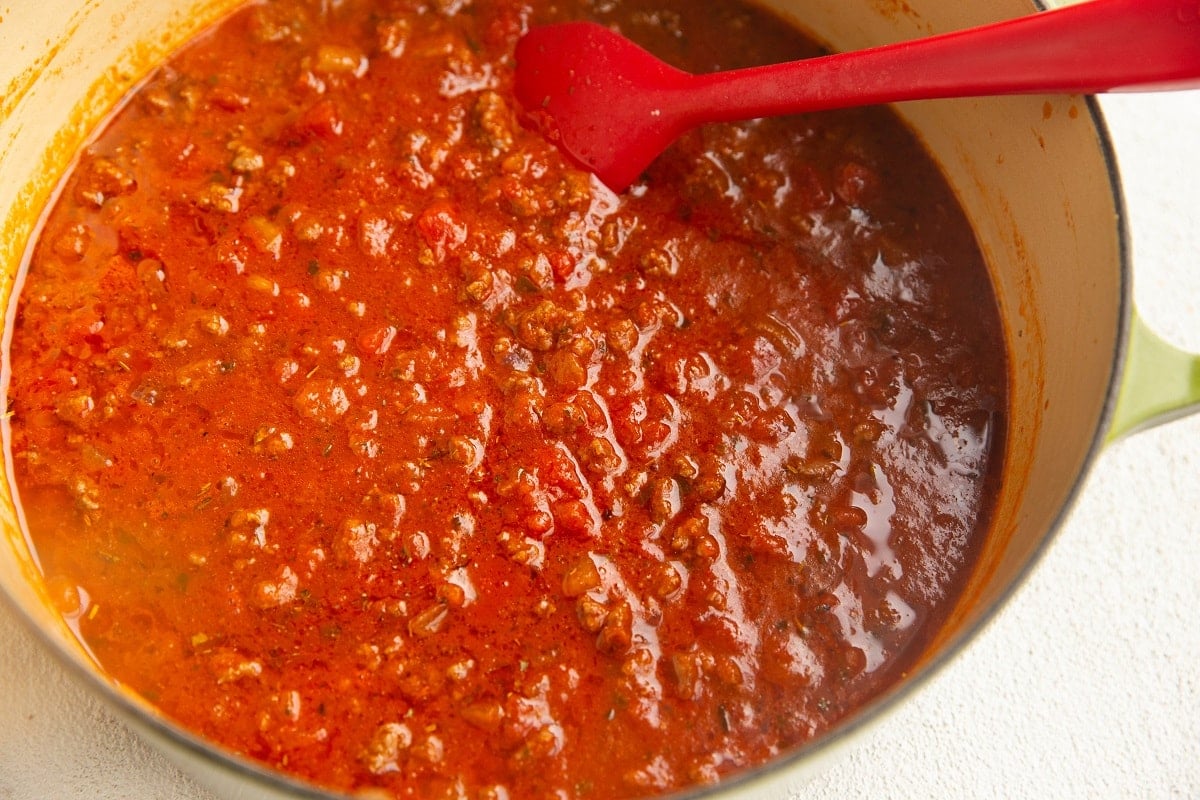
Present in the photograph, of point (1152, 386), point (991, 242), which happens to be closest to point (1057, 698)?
point (1152, 386)

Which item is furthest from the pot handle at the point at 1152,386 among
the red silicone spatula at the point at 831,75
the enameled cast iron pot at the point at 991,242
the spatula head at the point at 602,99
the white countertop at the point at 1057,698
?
the spatula head at the point at 602,99

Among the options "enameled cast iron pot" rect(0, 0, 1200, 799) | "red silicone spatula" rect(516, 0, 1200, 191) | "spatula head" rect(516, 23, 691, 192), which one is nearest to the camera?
"enameled cast iron pot" rect(0, 0, 1200, 799)

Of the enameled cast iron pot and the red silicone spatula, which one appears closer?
the enameled cast iron pot

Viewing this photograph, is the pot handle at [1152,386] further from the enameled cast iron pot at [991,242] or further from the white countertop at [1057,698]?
the white countertop at [1057,698]

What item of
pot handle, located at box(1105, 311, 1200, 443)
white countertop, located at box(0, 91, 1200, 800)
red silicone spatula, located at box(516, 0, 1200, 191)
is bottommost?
white countertop, located at box(0, 91, 1200, 800)

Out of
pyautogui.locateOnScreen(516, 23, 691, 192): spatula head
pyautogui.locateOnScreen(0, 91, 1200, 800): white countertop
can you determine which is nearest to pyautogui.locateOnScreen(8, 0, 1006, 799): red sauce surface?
pyautogui.locateOnScreen(516, 23, 691, 192): spatula head

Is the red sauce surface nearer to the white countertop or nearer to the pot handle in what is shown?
the white countertop

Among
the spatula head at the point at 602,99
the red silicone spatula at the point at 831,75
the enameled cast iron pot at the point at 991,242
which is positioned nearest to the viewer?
the enameled cast iron pot at the point at 991,242
